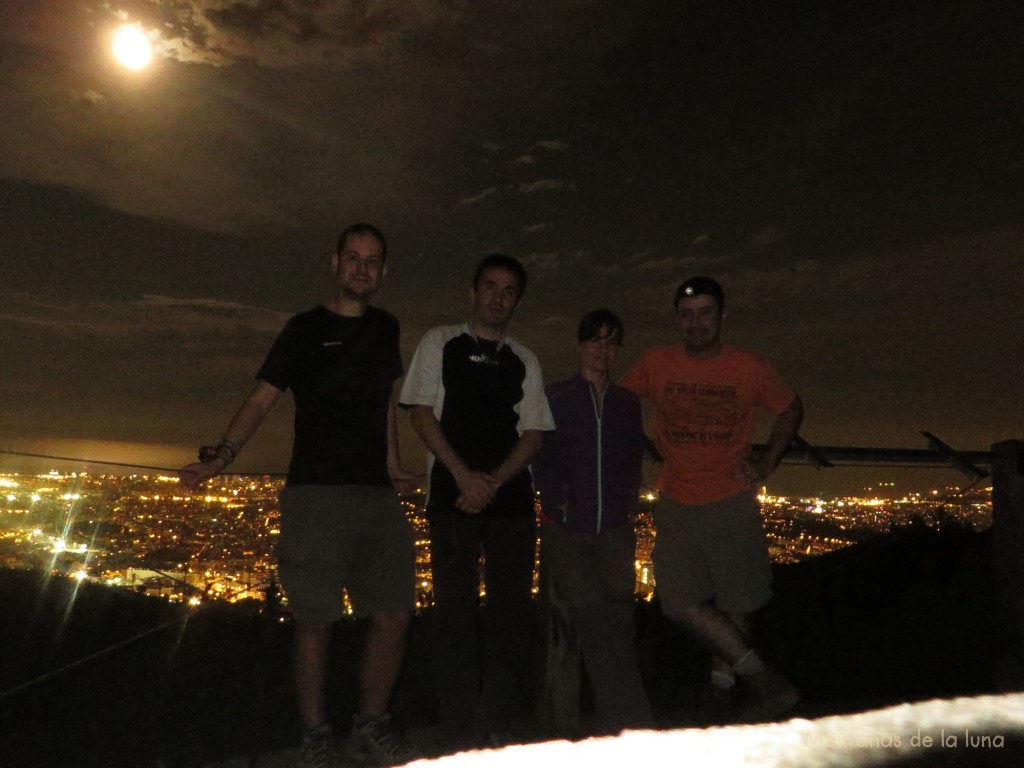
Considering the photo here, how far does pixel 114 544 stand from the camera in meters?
5.36

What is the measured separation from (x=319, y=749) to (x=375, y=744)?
23 cm

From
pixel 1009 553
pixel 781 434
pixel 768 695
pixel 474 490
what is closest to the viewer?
pixel 474 490

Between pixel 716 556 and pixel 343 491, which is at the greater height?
pixel 343 491

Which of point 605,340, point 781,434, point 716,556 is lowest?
point 716,556

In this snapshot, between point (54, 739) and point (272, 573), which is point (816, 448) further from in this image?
point (54, 739)

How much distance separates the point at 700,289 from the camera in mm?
4590

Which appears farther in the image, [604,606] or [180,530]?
[180,530]

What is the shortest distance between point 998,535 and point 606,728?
8.47 ft

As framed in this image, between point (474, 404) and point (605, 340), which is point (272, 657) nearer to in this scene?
point (474, 404)

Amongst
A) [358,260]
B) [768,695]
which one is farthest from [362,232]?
[768,695]

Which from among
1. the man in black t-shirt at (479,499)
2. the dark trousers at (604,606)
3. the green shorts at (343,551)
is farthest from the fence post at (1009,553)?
the green shorts at (343,551)

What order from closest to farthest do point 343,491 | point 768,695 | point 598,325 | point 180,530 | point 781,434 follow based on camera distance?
point 343,491 < point 768,695 < point 598,325 < point 781,434 < point 180,530

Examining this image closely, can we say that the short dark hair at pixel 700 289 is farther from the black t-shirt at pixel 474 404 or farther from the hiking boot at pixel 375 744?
the hiking boot at pixel 375 744

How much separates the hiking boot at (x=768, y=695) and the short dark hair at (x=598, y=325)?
1.74 meters
